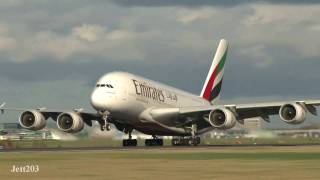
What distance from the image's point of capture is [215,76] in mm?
82688

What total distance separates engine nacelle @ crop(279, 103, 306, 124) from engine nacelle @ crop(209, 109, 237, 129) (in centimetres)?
399

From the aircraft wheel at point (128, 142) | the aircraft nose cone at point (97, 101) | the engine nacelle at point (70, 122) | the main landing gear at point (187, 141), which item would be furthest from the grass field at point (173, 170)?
the aircraft wheel at point (128, 142)

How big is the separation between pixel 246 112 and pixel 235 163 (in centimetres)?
3434

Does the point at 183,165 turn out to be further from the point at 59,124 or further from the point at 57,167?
the point at 59,124

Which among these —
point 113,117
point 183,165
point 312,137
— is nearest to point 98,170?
point 183,165

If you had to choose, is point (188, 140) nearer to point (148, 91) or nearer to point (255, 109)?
point (148, 91)

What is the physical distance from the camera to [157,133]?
7019 centimetres

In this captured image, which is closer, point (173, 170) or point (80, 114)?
point (173, 170)

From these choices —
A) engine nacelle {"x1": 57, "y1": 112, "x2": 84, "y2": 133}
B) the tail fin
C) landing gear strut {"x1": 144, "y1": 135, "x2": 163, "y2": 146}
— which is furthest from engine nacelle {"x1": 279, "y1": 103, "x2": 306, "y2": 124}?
the tail fin

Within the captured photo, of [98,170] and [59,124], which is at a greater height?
[59,124]

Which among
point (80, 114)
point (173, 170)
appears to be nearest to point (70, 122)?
point (80, 114)

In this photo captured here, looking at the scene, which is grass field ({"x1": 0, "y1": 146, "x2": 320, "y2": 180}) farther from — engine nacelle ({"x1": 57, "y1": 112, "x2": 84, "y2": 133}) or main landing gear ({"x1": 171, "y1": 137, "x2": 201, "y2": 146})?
main landing gear ({"x1": 171, "y1": 137, "x2": 201, "y2": 146})

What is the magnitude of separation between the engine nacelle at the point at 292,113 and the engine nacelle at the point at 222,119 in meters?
3.99

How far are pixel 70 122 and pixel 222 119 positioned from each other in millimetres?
13606
